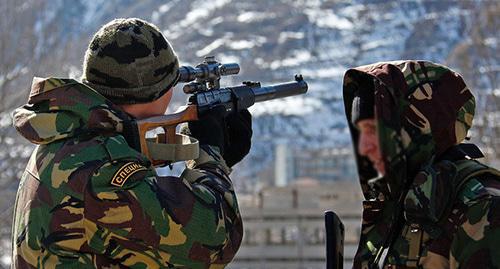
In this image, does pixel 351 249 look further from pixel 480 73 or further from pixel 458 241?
pixel 458 241

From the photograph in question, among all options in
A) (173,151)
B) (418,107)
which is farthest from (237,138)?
(418,107)

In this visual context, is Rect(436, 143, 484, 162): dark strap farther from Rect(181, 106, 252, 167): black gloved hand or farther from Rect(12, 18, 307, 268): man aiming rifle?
Rect(181, 106, 252, 167): black gloved hand

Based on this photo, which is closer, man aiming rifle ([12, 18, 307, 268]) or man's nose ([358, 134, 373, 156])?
man's nose ([358, 134, 373, 156])

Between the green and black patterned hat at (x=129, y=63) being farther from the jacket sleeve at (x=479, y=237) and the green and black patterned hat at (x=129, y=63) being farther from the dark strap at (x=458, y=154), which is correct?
the jacket sleeve at (x=479, y=237)

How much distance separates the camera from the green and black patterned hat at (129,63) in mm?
2947

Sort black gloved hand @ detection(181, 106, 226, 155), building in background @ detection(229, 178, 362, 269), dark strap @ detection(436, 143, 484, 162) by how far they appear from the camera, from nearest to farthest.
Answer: dark strap @ detection(436, 143, 484, 162) < black gloved hand @ detection(181, 106, 226, 155) < building in background @ detection(229, 178, 362, 269)

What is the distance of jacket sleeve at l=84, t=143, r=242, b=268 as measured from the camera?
9.07 feet

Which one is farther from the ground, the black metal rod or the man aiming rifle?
the man aiming rifle

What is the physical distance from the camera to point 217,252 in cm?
288

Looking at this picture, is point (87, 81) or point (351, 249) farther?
point (351, 249)

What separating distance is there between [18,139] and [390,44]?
156m

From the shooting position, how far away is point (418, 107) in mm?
2535

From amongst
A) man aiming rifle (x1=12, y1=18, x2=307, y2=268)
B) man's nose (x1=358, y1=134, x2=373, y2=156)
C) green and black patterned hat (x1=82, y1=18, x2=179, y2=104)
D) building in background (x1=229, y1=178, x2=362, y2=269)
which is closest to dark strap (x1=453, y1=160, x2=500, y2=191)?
man's nose (x1=358, y1=134, x2=373, y2=156)

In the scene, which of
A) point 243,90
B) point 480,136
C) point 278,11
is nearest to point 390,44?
point 278,11
